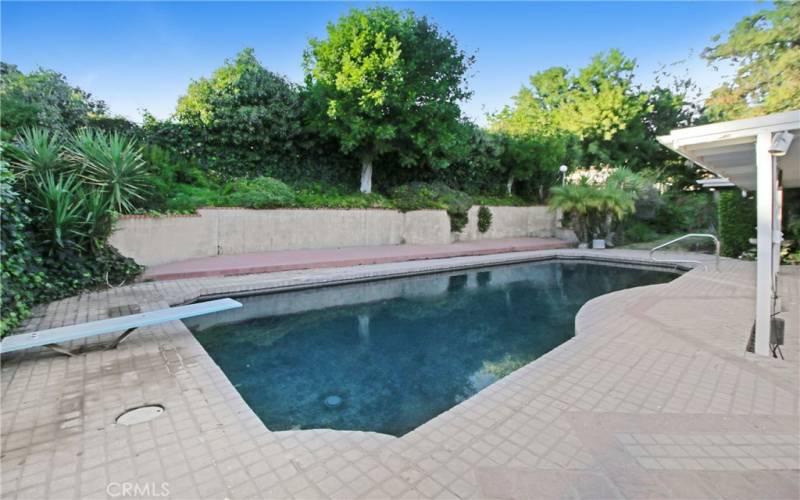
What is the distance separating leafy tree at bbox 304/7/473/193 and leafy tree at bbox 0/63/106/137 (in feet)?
22.7

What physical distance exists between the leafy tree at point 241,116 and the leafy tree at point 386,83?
1.23 meters

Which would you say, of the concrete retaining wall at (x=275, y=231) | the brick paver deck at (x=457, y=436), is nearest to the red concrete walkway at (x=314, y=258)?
the concrete retaining wall at (x=275, y=231)

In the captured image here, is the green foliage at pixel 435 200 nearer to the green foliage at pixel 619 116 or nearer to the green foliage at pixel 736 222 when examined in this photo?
the green foliage at pixel 736 222

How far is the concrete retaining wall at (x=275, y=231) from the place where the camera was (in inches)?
358

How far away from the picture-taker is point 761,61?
17.0 metres

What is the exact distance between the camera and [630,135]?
77.6 feet

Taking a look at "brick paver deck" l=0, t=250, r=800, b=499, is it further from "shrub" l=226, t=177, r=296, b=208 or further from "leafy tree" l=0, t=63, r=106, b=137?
"leafy tree" l=0, t=63, r=106, b=137

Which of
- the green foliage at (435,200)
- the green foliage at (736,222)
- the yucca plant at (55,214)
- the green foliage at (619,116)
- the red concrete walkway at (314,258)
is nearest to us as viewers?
the yucca plant at (55,214)

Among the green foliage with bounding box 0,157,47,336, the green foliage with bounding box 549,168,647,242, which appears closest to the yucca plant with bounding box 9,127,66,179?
the green foliage with bounding box 0,157,47,336

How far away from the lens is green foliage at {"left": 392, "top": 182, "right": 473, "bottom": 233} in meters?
14.6

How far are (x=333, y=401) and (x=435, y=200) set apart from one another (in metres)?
12.2

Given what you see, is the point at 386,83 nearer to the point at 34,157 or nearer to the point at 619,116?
the point at 34,157

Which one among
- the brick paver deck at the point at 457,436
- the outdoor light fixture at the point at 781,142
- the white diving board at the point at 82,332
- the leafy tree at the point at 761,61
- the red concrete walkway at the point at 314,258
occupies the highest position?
the leafy tree at the point at 761,61

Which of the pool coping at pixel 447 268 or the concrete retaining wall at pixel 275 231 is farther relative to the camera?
the concrete retaining wall at pixel 275 231
